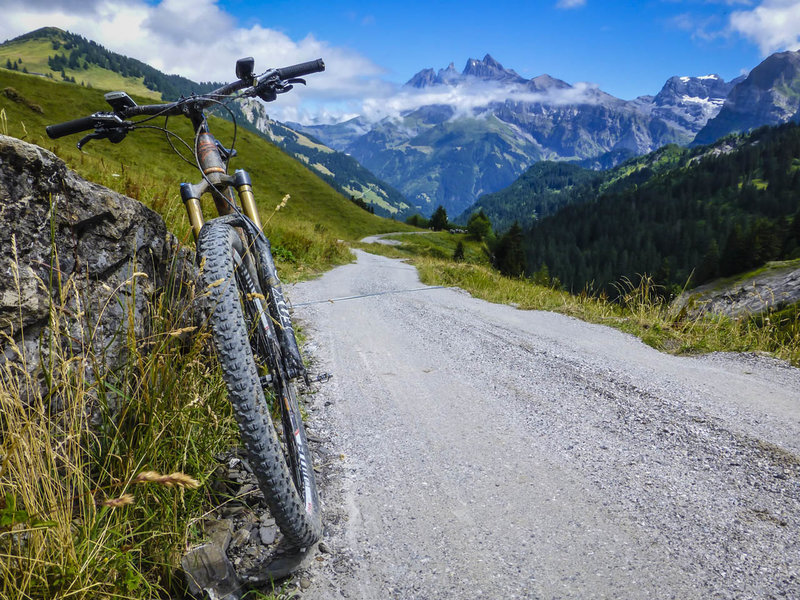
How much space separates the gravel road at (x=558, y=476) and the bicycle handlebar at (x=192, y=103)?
2819 mm

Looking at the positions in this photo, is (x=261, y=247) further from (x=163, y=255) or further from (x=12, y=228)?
(x=12, y=228)

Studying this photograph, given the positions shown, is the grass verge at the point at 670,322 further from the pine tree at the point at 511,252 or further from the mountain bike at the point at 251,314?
the pine tree at the point at 511,252

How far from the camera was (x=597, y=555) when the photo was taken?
196 centimetres

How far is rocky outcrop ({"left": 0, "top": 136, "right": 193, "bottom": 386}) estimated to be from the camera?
72.7 inches

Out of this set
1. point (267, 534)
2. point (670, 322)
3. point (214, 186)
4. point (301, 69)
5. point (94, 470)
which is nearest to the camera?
point (94, 470)

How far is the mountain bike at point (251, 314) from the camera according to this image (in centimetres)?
171

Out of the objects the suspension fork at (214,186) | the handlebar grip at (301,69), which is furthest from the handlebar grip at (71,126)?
the handlebar grip at (301,69)

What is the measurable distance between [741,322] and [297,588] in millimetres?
7335

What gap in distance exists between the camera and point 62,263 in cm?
217

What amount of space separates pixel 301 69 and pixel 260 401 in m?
3.66

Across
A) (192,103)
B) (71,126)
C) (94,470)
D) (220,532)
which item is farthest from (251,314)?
(71,126)

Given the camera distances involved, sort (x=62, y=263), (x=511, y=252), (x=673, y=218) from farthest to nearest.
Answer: (x=673, y=218) < (x=511, y=252) < (x=62, y=263)

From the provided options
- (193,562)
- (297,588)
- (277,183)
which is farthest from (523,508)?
(277,183)

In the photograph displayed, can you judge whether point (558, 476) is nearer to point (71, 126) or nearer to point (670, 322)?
point (71, 126)
